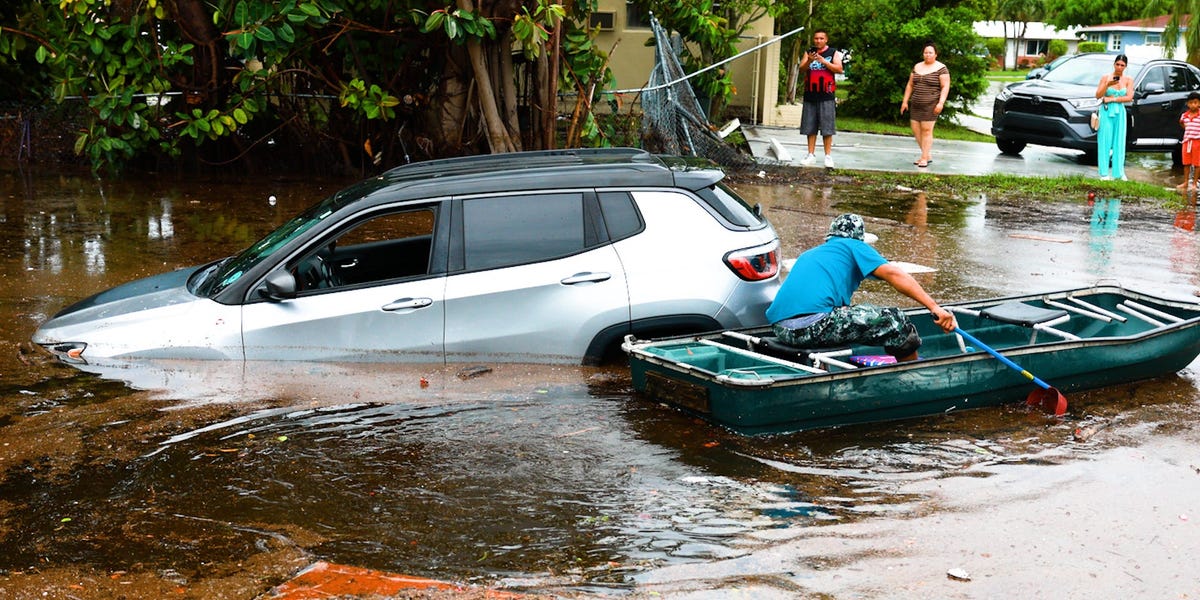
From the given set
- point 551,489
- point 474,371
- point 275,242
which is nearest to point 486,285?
point 474,371

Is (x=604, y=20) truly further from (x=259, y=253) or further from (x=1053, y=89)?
(x=259, y=253)

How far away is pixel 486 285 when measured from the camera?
7707mm

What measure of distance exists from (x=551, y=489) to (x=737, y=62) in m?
18.5

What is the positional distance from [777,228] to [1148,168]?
36.5ft

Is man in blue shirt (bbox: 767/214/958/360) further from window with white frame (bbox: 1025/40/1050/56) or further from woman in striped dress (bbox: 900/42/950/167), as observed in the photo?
window with white frame (bbox: 1025/40/1050/56)

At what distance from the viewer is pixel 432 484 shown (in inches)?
248

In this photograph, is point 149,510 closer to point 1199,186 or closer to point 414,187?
point 414,187

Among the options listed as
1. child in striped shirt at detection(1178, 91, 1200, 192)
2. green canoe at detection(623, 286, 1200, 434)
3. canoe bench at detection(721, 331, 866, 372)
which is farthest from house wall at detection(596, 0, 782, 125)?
canoe bench at detection(721, 331, 866, 372)

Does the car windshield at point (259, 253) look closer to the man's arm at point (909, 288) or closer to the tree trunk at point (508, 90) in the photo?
the man's arm at point (909, 288)

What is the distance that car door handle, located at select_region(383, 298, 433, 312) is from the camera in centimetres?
765

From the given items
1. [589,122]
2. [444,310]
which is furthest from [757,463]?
[589,122]

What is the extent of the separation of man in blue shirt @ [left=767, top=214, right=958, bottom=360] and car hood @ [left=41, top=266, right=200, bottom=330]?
3.80 metres

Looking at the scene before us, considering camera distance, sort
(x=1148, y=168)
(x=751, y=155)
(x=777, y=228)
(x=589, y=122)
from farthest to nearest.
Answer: (x=1148, y=168), (x=751, y=155), (x=589, y=122), (x=777, y=228)

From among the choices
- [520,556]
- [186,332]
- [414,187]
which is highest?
[414,187]
